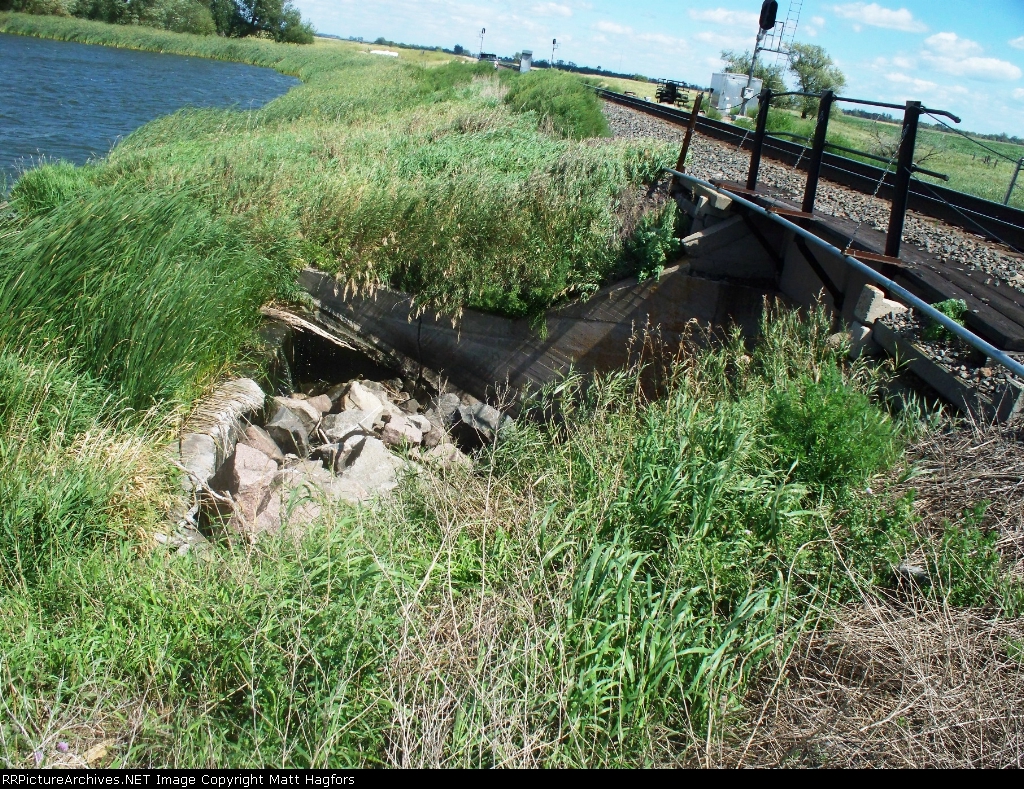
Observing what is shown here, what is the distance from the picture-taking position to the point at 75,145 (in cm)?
1703

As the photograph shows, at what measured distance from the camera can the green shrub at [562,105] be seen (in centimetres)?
1723

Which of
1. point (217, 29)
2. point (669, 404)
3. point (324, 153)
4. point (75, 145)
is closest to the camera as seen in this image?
point (669, 404)

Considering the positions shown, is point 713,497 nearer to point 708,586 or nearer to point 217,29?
point 708,586

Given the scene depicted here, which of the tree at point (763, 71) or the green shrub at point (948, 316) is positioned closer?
the green shrub at point (948, 316)

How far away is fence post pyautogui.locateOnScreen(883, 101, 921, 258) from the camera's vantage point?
6113 mm

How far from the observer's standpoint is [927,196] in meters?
10.2

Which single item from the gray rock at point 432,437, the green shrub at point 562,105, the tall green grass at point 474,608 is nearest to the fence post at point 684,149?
the green shrub at point 562,105

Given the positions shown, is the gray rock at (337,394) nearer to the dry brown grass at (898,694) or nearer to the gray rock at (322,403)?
the gray rock at (322,403)

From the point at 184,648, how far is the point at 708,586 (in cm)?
246

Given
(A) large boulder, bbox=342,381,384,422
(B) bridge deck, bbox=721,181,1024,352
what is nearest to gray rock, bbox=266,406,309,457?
(A) large boulder, bbox=342,381,384,422

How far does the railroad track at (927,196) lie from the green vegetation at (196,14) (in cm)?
5651

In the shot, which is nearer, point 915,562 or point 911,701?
point 911,701

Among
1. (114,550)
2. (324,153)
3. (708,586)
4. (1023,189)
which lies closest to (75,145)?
(324,153)

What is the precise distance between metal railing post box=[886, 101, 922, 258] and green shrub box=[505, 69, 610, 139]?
10827mm
